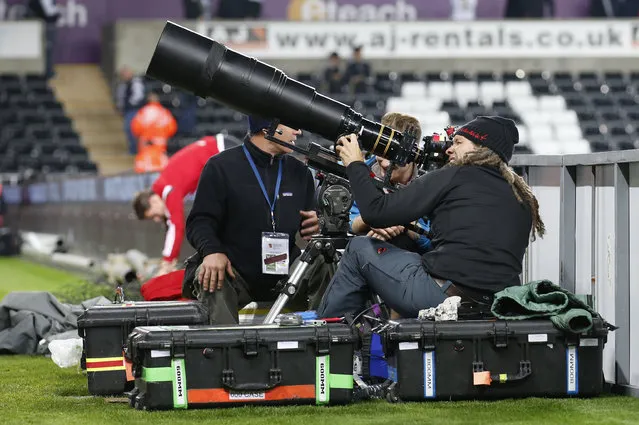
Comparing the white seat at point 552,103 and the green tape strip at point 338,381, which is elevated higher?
the white seat at point 552,103

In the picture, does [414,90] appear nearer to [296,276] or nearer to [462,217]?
[296,276]

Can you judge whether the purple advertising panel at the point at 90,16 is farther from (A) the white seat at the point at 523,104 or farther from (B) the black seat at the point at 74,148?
(A) the white seat at the point at 523,104

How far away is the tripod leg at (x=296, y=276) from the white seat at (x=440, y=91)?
67.6 ft

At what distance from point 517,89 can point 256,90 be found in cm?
2137

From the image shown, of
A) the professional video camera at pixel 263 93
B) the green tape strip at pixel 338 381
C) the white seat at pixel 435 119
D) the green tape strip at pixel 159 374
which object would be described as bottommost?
the green tape strip at pixel 338 381

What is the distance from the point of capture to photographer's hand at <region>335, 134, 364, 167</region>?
5.73 meters

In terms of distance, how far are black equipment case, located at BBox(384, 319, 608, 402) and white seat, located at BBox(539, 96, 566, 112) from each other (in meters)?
21.1

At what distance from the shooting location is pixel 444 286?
5531 millimetres

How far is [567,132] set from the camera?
25.5 metres

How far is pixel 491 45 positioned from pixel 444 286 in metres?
22.6

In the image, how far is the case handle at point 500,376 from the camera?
5379 mm

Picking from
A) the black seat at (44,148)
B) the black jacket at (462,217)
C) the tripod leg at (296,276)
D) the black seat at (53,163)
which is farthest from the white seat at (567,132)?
the black jacket at (462,217)

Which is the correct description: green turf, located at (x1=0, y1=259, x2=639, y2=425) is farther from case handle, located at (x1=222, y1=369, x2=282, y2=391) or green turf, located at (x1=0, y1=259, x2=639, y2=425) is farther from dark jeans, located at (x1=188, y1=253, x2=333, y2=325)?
dark jeans, located at (x1=188, y1=253, x2=333, y2=325)

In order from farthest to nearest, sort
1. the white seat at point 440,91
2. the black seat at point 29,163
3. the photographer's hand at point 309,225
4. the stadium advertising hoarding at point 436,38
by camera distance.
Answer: the stadium advertising hoarding at point 436,38 < the white seat at point 440,91 < the black seat at point 29,163 < the photographer's hand at point 309,225
